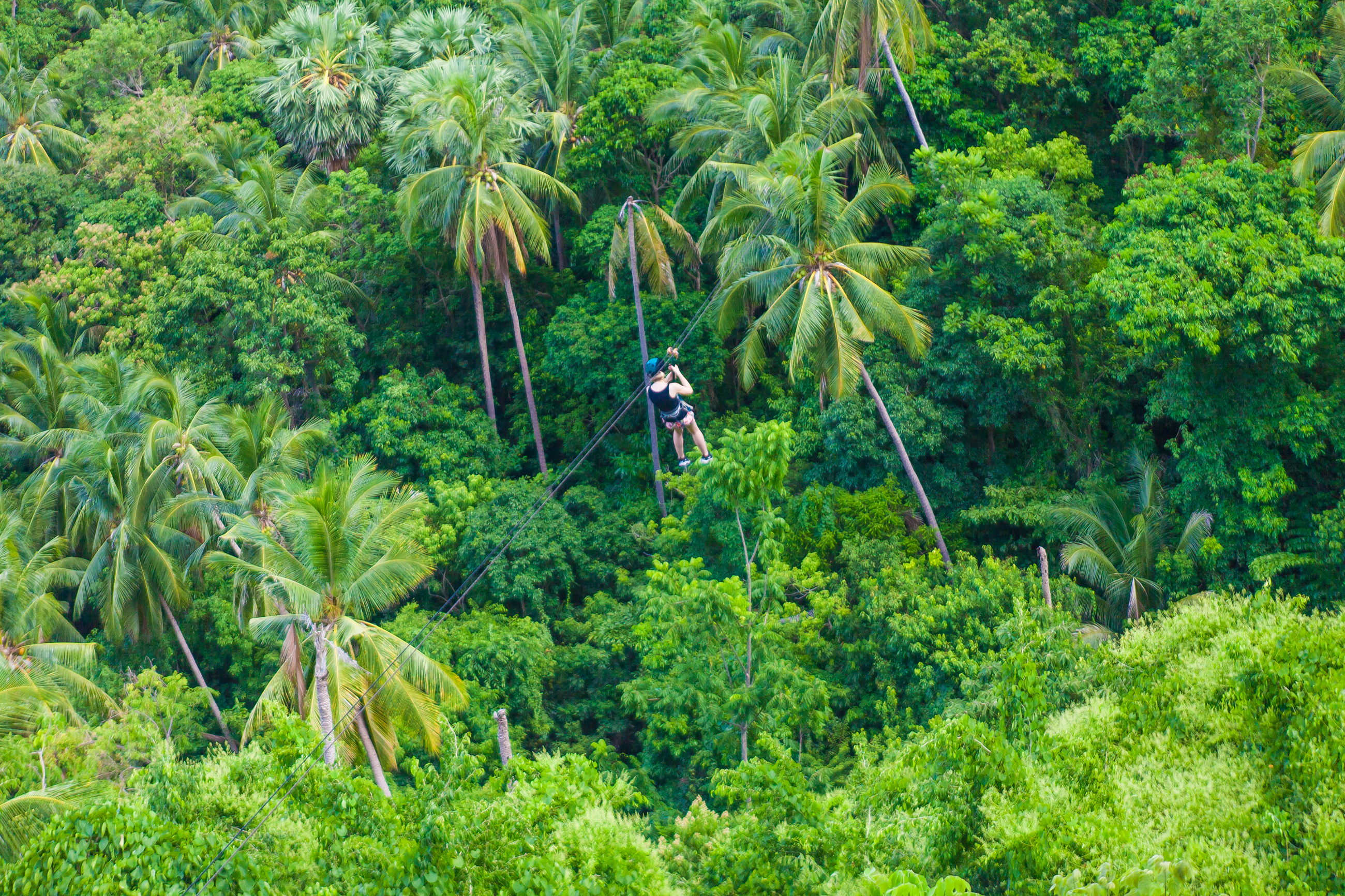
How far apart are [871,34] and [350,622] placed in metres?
15.9

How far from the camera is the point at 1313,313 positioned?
58.2ft

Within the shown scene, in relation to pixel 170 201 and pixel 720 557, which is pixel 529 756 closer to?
pixel 720 557

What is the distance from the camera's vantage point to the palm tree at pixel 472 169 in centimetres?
2538

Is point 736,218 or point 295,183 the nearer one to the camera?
point 736,218

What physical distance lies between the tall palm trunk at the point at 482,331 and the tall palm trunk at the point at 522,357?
0.64m

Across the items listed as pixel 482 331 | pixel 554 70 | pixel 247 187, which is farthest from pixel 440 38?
pixel 482 331

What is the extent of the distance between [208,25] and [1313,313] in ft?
116

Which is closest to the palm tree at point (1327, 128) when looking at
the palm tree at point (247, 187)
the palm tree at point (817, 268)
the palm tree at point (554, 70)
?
the palm tree at point (817, 268)

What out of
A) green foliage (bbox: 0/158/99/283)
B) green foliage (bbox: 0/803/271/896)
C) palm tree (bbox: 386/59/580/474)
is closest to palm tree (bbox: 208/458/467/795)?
green foliage (bbox: 0/803/271/896)

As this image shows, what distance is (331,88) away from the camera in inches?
1266

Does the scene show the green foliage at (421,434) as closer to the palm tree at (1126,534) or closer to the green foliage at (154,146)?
the green foliage at (154,146)

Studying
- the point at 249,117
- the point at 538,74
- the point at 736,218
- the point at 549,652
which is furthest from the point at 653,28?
the point at 549,652

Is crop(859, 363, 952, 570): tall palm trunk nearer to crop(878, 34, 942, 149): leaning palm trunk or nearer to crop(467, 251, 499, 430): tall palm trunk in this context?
crop(878, 34, 942, 149): leaning palm trunk

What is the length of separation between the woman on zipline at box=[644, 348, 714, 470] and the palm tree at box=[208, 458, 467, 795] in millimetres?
4634
